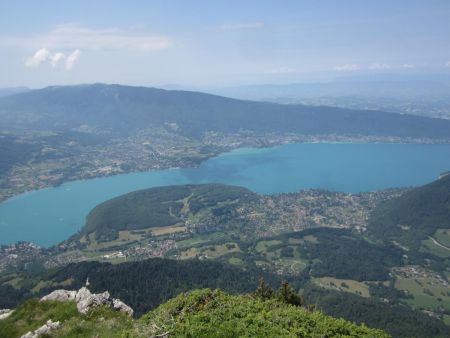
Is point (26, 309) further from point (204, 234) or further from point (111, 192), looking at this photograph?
point (111, 192)

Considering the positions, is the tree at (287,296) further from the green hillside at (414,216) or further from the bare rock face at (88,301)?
the green hillside at (414,216)

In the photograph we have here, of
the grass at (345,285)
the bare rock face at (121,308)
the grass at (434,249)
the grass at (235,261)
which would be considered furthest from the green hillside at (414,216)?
the bare rock face at (121,308)

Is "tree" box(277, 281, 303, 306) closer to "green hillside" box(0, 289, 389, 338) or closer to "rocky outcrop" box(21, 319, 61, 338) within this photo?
"green hillside" box(0, 289, 389, 338)

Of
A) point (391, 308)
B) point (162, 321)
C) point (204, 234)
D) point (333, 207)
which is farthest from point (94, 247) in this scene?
point (162, 321)

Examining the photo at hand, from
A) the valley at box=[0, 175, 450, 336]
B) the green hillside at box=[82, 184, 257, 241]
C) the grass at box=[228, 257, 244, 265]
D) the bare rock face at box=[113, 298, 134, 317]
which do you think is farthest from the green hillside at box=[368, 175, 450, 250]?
the bare rock face at box=[113, 298, 134, 317]

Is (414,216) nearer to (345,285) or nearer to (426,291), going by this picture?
(426,291)

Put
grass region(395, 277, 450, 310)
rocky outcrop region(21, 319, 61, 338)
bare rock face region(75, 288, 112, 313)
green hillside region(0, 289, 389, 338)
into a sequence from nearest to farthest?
green hillside region(0, 289, 389, 338)
rocky outcrop region(21, 319, 61, 338)
bare rock face region(75, 288, 112, 313)
grass region(395, 277, 450, 310)

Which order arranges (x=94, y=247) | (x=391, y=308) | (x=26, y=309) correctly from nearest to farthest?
(x=26, y=309) < (x=391, y=308) < (x=94, y=247)
